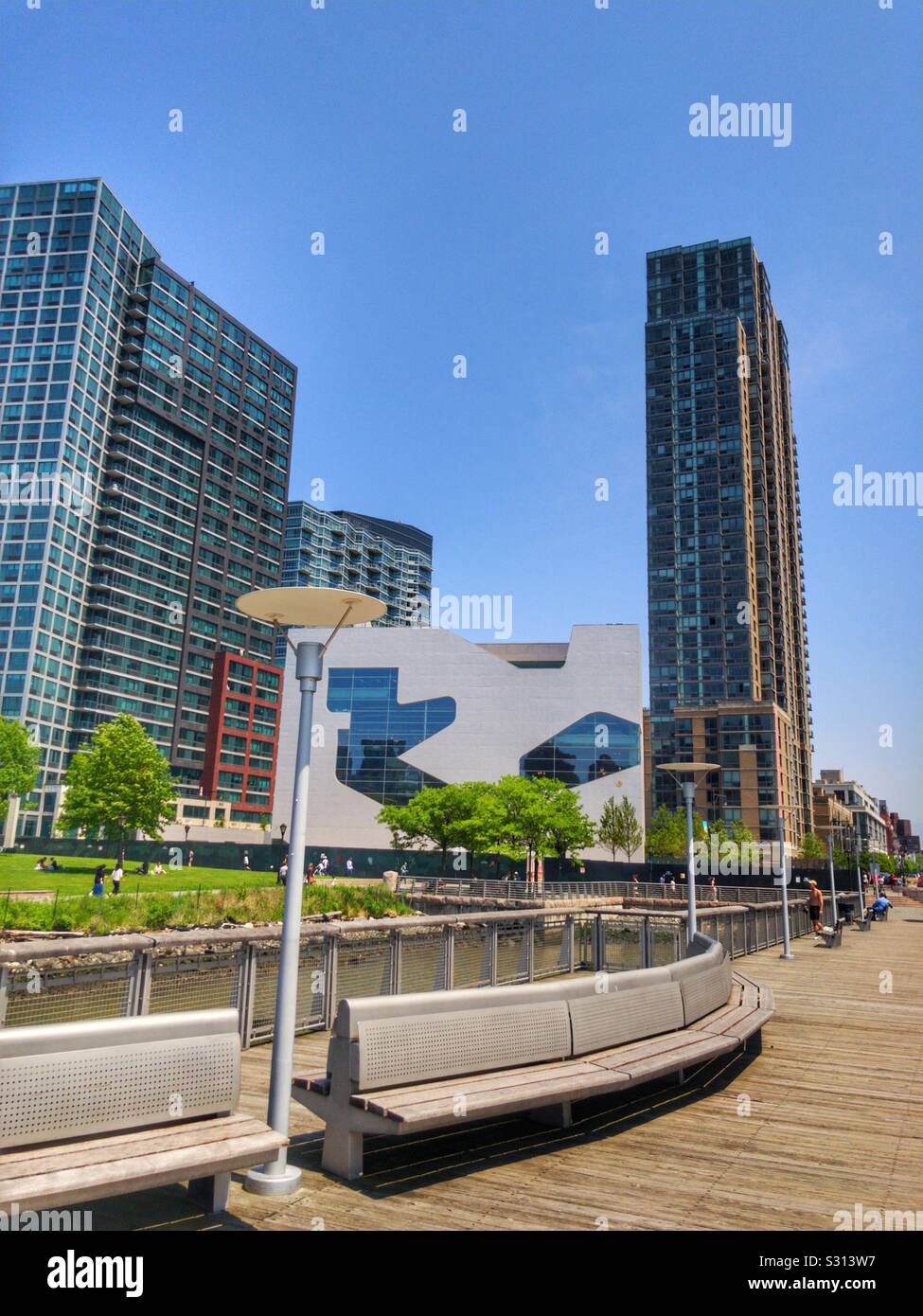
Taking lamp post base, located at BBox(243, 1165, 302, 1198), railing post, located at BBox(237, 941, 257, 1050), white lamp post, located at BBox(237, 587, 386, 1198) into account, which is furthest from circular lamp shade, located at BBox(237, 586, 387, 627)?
railing post, located at BBox(237, 941, 257, 1050)

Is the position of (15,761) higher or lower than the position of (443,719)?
lower

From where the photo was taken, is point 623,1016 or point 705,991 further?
point 705,991

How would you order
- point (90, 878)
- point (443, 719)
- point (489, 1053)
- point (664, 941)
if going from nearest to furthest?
point (489, 1053) → point (664, 941) → point (90, 878) → point (443, 719)

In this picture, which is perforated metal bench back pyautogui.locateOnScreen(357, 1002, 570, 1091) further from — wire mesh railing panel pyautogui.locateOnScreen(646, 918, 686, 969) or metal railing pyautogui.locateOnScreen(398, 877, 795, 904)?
metal railing pyautogui.locateOnScreen(398, 877, 795, 904)

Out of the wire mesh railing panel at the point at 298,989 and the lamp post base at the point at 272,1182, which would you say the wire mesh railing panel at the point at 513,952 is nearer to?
the wire mesh railing panel at the point at 298,989


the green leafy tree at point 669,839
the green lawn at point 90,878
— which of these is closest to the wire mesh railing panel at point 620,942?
the green lawn at point 90,878

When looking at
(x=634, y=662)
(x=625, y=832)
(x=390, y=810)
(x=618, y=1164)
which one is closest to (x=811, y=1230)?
(x=618, y=1164)

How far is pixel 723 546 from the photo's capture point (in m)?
132

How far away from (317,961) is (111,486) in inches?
4377

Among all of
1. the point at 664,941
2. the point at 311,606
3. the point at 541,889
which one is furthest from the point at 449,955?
the point at 541,889

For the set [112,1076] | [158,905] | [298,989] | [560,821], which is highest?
[560,821]

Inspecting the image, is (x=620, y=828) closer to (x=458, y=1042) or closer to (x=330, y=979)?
A: (x=330, y=979)

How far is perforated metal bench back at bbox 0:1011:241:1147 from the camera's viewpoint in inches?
167

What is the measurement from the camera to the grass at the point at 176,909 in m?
26.5
